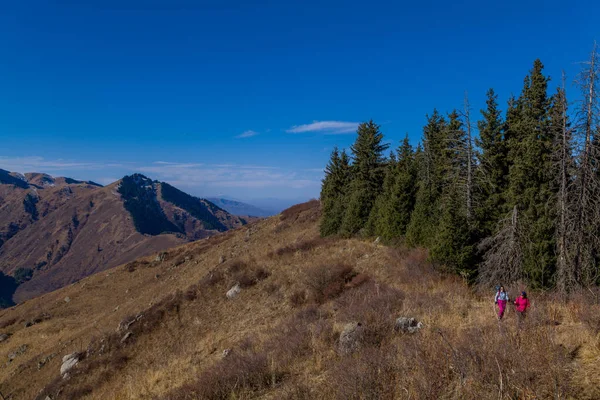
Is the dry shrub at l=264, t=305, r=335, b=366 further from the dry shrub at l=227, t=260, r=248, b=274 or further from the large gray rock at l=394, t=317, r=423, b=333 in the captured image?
the dry shrub at l=227, t=260, r=248, b=274

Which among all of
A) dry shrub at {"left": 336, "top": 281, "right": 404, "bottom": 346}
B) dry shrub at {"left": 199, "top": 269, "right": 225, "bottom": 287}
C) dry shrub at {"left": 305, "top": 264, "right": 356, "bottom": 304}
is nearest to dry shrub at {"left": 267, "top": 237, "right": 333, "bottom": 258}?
dry shrub at {"left": 199, "top": 269, "right": 225, "bottom": 287}

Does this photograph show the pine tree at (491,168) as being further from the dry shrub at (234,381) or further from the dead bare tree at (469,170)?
the dry shrub at (234,381)

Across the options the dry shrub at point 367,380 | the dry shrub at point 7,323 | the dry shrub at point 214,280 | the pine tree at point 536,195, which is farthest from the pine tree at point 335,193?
the dry shrub at point 7,323

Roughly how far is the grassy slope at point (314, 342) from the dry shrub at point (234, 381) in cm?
3

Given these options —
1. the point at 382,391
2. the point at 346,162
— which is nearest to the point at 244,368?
the point at 382,391

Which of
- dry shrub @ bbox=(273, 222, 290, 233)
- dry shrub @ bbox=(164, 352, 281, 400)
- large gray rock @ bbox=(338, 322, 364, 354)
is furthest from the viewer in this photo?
dry shrub @ bbox=(273, 222, 290, 233)

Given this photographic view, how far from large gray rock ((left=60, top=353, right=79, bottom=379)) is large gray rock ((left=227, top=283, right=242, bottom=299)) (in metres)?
9.04

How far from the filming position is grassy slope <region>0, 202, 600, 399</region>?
5.12 meters

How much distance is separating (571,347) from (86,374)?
1959 centimetres

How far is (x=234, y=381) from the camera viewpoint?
7.47 meters

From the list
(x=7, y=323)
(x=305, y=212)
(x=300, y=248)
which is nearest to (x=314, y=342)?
(x=300, y=248)

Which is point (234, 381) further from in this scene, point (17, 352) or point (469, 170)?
point (17, 352)

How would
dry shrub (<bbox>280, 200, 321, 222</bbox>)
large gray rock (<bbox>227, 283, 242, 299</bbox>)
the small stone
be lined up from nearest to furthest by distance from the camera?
the small stone → large gray rock (<bbox>227, 283, 242, 299</bbox>) → dry shrub (<bbox>280, 200, 321, 222</bbox>)

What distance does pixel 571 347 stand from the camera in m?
6.21
